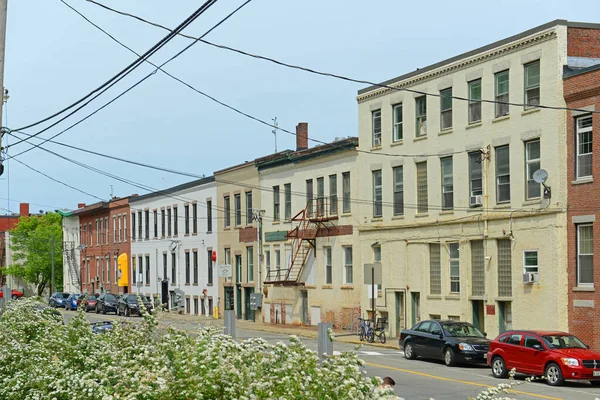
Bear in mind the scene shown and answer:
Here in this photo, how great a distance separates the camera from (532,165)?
1384 inches

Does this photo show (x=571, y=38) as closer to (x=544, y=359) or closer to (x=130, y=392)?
(x=544, y=359)

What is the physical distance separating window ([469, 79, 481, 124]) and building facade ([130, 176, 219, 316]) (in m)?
27.8

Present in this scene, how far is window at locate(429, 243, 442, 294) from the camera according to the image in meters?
41.1

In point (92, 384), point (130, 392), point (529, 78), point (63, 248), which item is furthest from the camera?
point (63, 248)

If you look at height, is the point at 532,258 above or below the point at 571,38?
below

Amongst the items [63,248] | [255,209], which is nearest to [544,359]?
[255,209]

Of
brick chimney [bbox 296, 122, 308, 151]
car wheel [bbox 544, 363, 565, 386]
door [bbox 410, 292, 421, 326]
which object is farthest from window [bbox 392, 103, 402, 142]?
car wheel [bbox 544, 363, 565, 386]

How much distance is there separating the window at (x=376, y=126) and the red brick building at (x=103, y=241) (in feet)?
127

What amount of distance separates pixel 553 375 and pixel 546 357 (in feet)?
1.67

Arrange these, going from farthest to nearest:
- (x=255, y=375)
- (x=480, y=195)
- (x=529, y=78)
A: (x=480, y=195) → (x=529, y=78) → (x=255, y=375)

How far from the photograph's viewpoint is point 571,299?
3319 cm

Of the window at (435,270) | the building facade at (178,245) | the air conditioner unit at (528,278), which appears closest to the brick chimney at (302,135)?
the building facade at (178,245)

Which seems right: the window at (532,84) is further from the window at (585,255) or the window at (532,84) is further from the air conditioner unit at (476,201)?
the window at (585,255)

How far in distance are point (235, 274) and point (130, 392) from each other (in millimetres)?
51886
